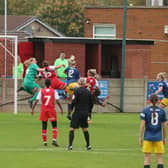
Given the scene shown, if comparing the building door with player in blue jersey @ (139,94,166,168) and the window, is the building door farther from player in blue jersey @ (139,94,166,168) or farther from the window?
player in blue jersey @ (139,94,166,168)

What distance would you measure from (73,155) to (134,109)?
1473 cm

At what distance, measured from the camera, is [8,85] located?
97.6 feet

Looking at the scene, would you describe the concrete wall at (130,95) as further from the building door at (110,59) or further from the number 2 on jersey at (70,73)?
the number 2 on jersey at (70,73)

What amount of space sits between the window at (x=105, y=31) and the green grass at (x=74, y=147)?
1563 cm

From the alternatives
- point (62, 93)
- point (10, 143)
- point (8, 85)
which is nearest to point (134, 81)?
point (62, 93)

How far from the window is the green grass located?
1563 centimetres

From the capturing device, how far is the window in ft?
135

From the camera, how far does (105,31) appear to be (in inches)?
1633

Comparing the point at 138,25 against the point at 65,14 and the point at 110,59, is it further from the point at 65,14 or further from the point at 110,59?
the point at 65,14

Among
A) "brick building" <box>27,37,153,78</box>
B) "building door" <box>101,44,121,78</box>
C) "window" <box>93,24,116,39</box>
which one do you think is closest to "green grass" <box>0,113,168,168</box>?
"brick building" <box>27,37,153,78</box>

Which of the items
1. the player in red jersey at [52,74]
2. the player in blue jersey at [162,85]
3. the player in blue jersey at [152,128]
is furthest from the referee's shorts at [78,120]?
the player in blue jersey at [162,85]

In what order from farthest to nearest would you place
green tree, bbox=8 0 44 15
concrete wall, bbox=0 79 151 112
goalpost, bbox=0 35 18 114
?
green tree, bbox=8 0 44 15 → concrete wall, bbox=0 79 151 112 → goalpost, bbox=0 35 18 114

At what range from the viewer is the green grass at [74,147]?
15.1 meters

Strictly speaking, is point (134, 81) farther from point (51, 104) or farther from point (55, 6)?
point (55, 6)
